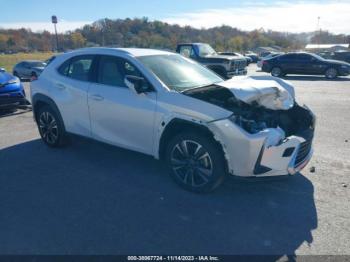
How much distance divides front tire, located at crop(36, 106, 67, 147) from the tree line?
49023 mm

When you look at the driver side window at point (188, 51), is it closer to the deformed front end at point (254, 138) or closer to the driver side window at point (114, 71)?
the driver side window at point (114, 71)

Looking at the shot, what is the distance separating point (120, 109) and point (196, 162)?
132 cm

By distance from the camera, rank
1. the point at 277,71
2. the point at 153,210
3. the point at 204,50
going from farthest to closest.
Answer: the point at 277,71 < the point at 204,50 < the point at 153,210

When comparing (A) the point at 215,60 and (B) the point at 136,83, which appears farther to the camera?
(A) the point at 215,60

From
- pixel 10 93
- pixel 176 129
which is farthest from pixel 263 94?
pixel 10 93

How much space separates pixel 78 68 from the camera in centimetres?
522

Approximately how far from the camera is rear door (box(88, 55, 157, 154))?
4.24 metres

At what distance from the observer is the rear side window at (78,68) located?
16.5 feet

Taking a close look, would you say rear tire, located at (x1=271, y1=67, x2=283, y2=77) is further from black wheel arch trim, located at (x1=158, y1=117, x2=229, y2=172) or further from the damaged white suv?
black wheel arch trim, located at (x1=158, y1=117, x2=229, y2=172)

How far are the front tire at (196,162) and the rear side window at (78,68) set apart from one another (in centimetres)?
194

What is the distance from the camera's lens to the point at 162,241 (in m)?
3.12

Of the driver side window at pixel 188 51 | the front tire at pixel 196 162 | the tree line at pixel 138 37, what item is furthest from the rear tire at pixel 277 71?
the tree line at pixel 138 37

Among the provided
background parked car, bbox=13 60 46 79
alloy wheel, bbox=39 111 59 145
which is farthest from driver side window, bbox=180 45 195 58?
background parked car, bbox=13 60 46 79

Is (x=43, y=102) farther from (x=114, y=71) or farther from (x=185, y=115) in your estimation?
(x=185, y=115)
